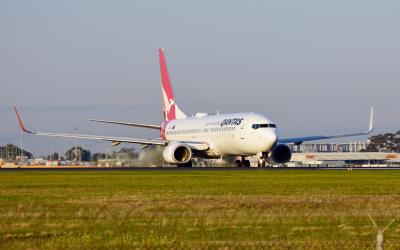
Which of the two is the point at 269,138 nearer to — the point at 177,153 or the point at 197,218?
the point at 177,153

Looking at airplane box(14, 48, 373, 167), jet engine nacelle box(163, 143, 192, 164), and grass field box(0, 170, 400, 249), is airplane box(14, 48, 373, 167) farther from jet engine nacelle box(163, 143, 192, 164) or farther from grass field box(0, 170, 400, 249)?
grass field box(0, 170, 400, 249)

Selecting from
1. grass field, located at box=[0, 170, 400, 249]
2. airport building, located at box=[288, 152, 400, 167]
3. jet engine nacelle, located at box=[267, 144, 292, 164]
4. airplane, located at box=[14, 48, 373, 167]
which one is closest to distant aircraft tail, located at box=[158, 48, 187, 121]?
airplane, located at box=[14, 48, 373, 167]

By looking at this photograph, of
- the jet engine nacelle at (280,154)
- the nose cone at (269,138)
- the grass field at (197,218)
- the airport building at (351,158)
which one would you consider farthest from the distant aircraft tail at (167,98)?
the airport building at (351,158)

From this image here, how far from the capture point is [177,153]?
265ft

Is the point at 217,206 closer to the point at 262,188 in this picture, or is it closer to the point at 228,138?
the point at 262,188

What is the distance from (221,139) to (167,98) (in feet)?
53.1

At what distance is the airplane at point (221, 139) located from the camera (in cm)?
7575

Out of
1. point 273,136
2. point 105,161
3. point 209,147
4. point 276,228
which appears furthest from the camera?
point 105,161

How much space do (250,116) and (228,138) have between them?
2.72m

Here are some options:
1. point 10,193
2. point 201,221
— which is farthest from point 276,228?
point 10,193

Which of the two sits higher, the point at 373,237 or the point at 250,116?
the point at 250,116

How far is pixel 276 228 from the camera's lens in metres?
21.2

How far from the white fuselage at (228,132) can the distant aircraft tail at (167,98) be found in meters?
3.24

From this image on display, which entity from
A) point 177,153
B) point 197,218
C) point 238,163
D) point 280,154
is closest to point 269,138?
point 280,154
